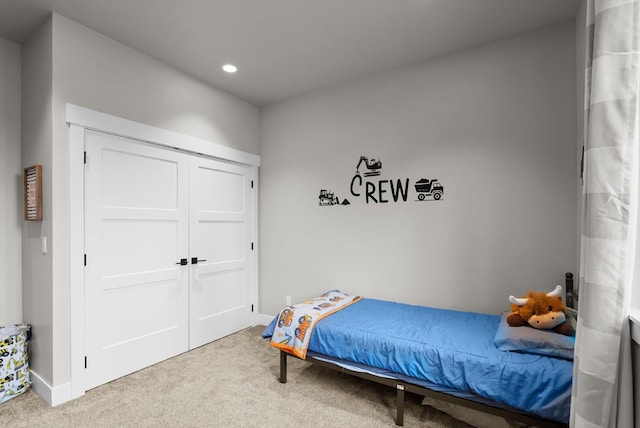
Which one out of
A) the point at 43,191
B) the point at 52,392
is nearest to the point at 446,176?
the point at 43,191

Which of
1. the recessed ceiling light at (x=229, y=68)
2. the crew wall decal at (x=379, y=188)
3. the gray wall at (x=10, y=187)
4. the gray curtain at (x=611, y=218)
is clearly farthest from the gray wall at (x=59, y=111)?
the gray curtain at (x=611, y=218)

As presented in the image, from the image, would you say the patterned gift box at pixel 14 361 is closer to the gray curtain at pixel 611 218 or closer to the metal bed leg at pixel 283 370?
the metal bed leg at pixel 283 370

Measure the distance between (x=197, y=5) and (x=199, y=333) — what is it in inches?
117

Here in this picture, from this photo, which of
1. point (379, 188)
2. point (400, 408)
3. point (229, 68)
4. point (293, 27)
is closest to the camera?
point (400, 408)

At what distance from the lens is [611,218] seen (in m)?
1.10

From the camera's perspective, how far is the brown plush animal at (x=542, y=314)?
1.95m

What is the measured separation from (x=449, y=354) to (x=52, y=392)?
2738 millimetres

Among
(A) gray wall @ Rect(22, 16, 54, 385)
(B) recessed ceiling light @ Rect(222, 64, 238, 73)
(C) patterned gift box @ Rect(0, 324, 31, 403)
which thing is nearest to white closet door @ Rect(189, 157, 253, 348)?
(B) recessed ceiling light @ Rect(222, 64, 238, 73)

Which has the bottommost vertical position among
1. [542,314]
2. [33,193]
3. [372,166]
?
[542,314]

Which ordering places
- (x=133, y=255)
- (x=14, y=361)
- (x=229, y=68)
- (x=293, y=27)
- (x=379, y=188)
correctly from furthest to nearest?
1. (x=379, y=188)
2. (x=229, y=68)
3. (x=133, y=255)
4. (x=293, y=27)
5. (x=14, y=361)

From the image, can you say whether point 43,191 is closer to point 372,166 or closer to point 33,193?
point 33,193

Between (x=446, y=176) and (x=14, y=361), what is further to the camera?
(x=446, y=176)

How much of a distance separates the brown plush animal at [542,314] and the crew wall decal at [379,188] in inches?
45.4

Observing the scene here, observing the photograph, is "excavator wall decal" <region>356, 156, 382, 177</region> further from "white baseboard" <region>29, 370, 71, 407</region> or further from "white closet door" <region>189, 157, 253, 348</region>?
"white baseboard" <region>29, 370, 71, 407</region>
